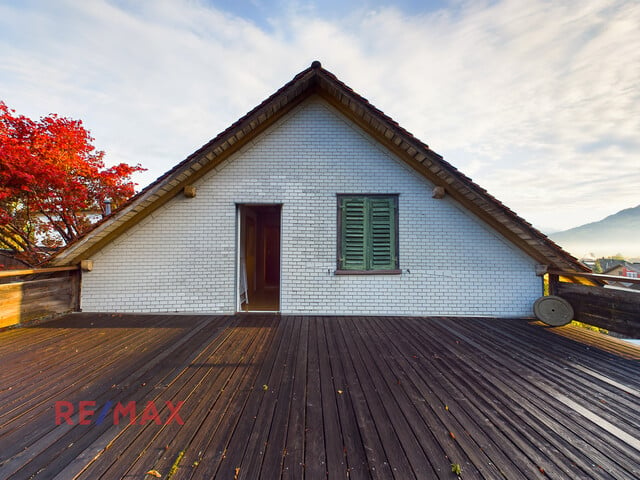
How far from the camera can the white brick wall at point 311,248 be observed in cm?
470

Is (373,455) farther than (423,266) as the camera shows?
No

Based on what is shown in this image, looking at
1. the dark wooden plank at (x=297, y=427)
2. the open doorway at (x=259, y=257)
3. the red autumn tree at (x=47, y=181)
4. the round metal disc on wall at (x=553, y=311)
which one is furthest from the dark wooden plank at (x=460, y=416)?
the red autumn tree at (x=47, y=181)

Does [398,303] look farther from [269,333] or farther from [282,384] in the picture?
[282,384]

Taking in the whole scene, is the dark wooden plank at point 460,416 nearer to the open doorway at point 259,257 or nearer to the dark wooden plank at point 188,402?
the dark wooden plank at point 188,402

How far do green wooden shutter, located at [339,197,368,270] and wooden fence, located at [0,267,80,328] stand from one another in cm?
539

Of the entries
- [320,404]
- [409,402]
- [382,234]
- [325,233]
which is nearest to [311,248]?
[325,233]

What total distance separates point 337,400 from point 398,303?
2994 mm

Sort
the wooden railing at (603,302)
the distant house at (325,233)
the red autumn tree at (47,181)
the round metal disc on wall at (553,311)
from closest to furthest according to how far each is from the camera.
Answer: the wooden railing at (603,302)
the round metal disc on wall at (553,311)
the distant house at (325,233)
the red autumn tree at (47,181)

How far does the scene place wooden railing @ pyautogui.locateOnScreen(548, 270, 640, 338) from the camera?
11.5 feet

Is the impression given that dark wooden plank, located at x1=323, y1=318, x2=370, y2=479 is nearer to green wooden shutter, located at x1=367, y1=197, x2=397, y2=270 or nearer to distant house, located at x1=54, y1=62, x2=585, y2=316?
distant house, located at x1=54, y1=62, x2=585, y2=316

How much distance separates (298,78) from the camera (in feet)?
15.0

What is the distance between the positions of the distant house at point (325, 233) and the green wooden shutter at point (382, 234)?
21 mm

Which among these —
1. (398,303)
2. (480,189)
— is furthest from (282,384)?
(480,189)

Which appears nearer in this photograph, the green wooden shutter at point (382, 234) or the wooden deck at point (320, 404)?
the wooden deck at point (320, 404)
